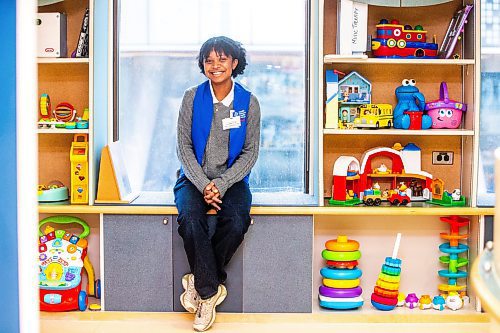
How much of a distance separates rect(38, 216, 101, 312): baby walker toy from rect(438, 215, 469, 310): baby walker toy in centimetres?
183

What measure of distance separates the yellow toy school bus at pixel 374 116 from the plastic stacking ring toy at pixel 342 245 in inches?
23.4

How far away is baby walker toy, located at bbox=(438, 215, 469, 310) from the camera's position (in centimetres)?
392

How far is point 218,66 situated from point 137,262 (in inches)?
41.9

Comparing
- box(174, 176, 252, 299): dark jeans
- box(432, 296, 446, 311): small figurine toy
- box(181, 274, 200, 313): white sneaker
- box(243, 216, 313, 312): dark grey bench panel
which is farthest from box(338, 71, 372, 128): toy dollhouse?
box(181, 274, 200, 313): white sneaker

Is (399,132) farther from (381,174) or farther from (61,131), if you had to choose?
(61,131)

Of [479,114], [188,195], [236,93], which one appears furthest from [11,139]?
[479,114]

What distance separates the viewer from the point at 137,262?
382cm

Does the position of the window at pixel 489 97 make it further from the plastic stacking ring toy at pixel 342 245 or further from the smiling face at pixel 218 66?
the smiling face at pixel 218 66

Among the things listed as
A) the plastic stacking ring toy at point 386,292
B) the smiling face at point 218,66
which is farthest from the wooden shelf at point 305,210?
the smiling face at point 218,66

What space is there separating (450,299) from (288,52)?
1596 mm

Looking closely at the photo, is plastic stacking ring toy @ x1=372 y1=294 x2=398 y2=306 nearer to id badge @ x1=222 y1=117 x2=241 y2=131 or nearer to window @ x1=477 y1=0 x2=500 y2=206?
window @ x1=477 y1=0 x2=500 y2=206

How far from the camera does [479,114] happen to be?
3.82 metres

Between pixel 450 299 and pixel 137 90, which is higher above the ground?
pixel 137 90

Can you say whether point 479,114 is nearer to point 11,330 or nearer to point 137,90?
point 137,90
